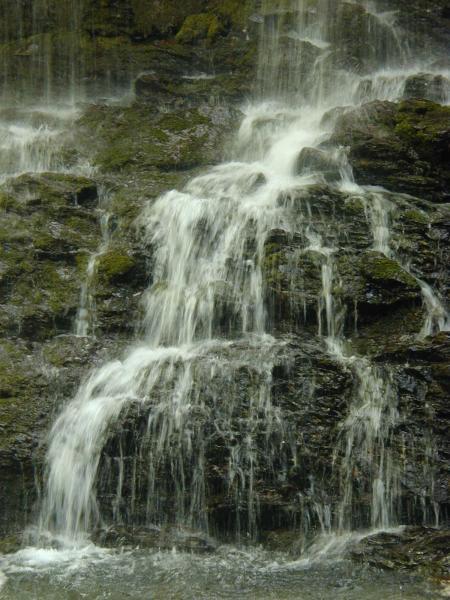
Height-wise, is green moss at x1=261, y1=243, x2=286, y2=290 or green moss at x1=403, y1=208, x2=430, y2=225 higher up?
green moss at x1=403, y1=208, x2=430, y2=225

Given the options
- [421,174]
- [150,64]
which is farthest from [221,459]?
[150,64]

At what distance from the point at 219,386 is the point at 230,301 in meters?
1.77

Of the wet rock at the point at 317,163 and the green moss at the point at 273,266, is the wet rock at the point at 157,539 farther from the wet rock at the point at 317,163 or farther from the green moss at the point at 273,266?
the wet rock at the point at 317,163

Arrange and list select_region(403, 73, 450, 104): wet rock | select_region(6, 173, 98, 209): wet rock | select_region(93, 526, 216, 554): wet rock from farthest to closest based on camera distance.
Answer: select_region(403, 73, 450, 104): wet rock < select_region(6, 173, 98, 209): wet rock < select_region(93, 526, 216, 554): wet rock

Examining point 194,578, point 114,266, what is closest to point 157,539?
point 194,578

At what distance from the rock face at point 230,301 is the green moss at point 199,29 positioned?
1.65 meters

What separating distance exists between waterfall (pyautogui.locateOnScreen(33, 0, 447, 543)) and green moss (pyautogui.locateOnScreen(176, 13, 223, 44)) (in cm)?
619

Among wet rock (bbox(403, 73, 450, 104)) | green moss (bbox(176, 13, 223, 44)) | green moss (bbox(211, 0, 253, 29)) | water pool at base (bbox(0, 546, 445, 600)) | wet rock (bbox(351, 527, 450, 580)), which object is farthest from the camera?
green moss (bbox(211, 0, 253, 29))

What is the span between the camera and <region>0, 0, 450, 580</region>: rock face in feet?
26.5

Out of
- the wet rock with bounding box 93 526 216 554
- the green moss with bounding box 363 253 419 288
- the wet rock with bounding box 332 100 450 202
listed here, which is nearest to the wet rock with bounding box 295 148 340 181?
the wet rock with bounding box 332 100 450 202

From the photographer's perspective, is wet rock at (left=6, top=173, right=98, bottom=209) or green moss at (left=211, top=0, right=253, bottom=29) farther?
green moss at (left=211, top=0, right=253, bottom=29)

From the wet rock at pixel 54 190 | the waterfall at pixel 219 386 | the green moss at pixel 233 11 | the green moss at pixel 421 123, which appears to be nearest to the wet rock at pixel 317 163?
the waterfall at pixel 219 386

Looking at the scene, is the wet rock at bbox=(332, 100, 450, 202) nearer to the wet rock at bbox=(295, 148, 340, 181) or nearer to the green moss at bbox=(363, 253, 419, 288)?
the wet rock at bbox=(295, 148, 340, 181)

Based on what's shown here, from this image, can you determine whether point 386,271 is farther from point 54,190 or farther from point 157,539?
point 54,190
